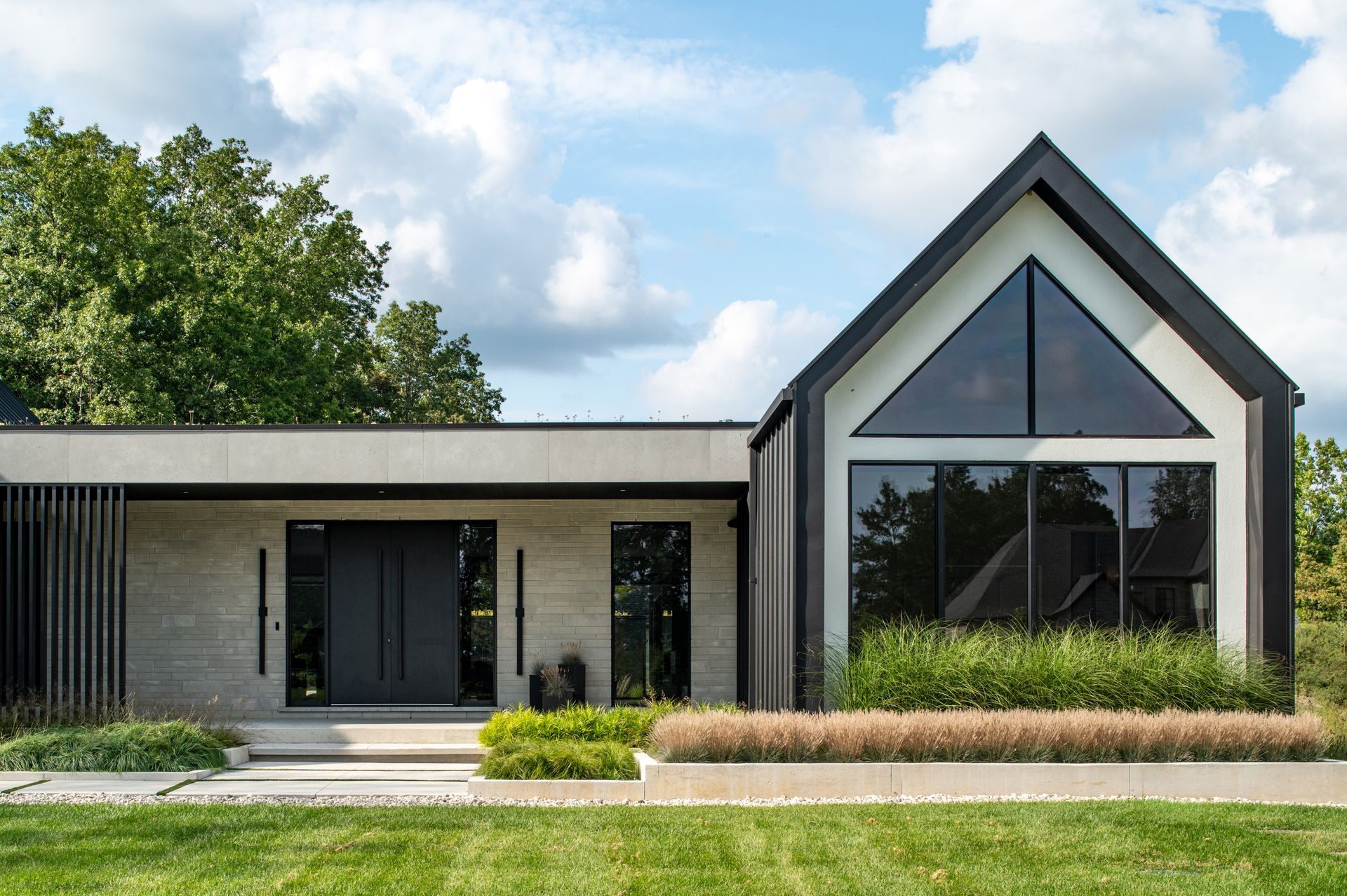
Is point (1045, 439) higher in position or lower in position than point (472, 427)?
lower

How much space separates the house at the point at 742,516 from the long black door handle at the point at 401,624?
38mm

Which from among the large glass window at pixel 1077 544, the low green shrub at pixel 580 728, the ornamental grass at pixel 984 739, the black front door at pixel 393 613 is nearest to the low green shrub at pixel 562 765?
the ornamental grass at pixel 984 739

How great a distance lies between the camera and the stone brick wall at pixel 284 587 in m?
14.4

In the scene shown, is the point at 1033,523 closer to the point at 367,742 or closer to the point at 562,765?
the point at 562,765

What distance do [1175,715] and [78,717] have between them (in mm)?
10786

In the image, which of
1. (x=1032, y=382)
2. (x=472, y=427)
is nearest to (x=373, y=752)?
(x=472, y=427)

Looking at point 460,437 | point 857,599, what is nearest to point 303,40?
point 460,437

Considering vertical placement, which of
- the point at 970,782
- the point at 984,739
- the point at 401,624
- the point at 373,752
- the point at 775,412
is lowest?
the point at 373,752

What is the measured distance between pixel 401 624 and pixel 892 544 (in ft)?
23.7

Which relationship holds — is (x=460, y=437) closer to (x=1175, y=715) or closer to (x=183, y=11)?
(x=183, y=11)

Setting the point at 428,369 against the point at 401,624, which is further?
the point at 428,369

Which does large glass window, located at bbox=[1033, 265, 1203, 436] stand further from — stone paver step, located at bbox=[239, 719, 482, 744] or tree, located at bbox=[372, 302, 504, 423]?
tree, located at bbox=[372, 302, 504, 423]

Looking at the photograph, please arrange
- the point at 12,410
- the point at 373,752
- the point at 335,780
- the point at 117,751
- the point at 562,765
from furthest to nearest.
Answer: the point at 12,410
the point at 373,752
the point at 117,751
the point at 335,780
the point at 562,765

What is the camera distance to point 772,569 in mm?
10984
